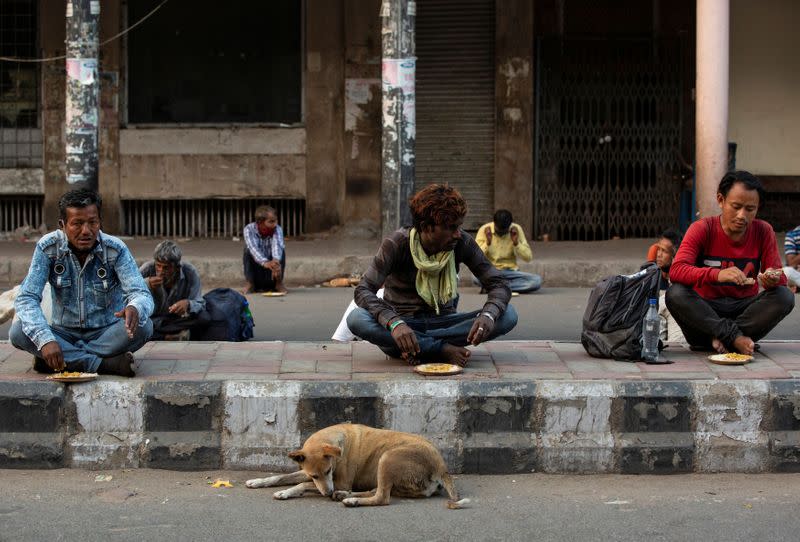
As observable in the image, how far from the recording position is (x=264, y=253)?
12.5 m

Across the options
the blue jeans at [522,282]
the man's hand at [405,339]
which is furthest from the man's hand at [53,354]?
the blue jeans at [522,282]

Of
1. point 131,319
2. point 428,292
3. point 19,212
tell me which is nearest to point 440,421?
point 428,292

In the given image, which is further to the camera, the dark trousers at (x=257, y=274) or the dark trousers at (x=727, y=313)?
the dark trousers at (x=257, y=274)

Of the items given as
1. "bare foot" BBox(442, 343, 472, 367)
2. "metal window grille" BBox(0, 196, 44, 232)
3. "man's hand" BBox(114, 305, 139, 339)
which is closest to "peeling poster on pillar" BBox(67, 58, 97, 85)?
"metal window grille" BBox(0, 196, 44, 232)

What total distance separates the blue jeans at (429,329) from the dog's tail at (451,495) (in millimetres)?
1296

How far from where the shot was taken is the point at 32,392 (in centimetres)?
618

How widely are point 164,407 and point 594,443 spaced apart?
2115 mm

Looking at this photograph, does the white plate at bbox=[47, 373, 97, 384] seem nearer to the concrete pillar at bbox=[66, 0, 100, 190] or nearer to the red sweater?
the red sweater

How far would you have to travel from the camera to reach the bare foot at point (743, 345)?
7.02 metres

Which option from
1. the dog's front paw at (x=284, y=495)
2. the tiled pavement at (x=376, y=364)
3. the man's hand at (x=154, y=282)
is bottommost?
the dog's front paw at (x=284, y=495)

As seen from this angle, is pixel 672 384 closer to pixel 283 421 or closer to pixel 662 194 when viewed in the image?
pixel 283 421

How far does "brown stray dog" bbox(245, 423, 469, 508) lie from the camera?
551 cm

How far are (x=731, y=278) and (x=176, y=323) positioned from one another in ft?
12.8

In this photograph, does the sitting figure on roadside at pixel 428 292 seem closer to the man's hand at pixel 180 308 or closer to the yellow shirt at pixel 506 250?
the man's hand at pixel 180 308
